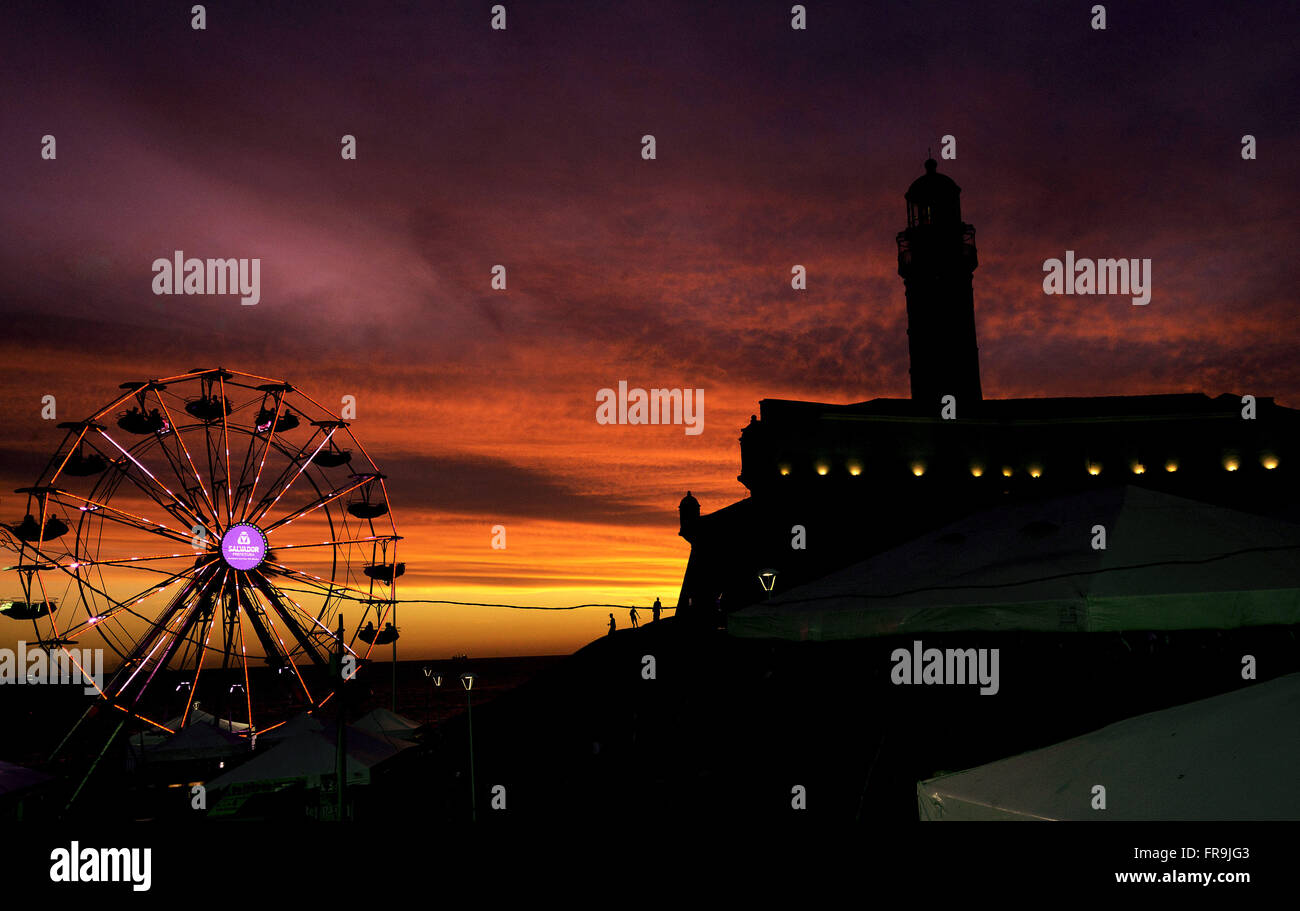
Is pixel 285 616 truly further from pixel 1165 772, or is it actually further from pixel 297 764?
pixel 1165 772

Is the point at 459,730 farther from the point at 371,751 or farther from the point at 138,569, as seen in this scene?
the point at 138,569

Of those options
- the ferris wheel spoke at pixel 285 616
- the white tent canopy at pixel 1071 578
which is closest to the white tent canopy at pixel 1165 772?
the white tent canopy at pixel 1071 578

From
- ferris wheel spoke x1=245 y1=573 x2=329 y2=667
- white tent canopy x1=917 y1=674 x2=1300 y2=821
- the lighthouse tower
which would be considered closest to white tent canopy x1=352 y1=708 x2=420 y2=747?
ferris wheel spoke x1=245 y1=573 x2=329 y2=667

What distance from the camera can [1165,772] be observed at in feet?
16.2

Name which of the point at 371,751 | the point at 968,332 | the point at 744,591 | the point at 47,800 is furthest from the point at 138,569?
the point at 968,332

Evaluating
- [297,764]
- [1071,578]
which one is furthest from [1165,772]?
[297,764]

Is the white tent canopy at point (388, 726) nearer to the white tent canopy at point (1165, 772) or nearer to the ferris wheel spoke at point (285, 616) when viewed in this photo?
the ferris wheel spoke at point (285, 616)

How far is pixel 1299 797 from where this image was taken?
4.27 meters

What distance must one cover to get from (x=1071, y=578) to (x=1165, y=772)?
11.9 feet

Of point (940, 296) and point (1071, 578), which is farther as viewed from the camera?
point (940, 296)

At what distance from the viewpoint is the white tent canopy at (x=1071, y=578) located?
313 inches
